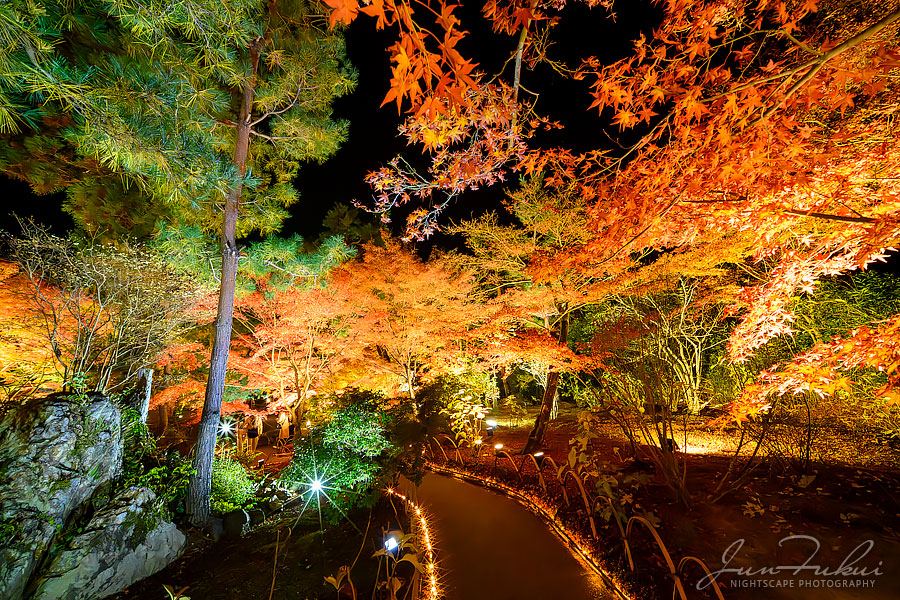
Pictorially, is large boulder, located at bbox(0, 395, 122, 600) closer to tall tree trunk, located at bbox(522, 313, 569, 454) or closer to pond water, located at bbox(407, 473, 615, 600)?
pond water, located at bbox(407, 473, 615, 600)

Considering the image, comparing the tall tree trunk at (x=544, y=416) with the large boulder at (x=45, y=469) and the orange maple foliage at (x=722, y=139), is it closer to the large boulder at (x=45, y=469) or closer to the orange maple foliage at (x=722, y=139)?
the orange maple foliage at (x=722, y=139)

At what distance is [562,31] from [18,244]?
8.55 meters

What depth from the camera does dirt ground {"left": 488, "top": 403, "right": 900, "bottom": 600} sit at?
2.97 meters

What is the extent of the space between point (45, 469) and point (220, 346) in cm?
227

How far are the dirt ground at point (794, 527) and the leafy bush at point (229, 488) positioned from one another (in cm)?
576

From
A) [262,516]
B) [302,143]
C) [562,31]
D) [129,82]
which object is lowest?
[262,516]

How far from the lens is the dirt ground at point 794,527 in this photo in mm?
2975

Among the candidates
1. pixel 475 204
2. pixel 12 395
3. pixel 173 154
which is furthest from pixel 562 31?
pixel 12 395

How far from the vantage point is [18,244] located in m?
5.36

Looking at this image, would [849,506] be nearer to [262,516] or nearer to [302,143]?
[262,516]

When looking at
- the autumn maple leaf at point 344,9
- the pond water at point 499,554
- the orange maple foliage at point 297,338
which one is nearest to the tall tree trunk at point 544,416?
the pond water at point 499,554

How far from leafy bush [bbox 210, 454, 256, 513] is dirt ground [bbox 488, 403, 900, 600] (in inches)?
227
